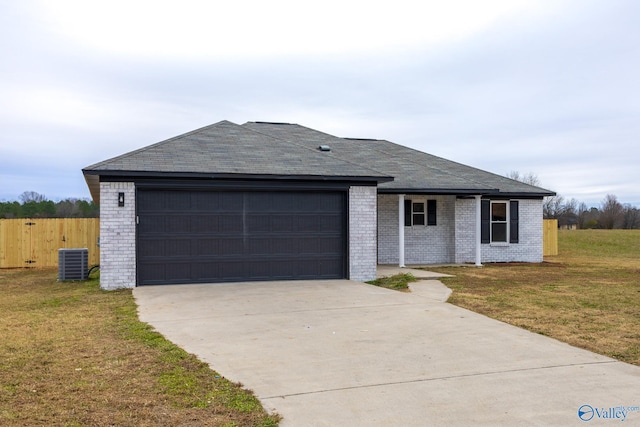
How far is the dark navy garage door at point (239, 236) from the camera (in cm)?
1214

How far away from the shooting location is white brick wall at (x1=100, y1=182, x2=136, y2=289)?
11711 millimetres

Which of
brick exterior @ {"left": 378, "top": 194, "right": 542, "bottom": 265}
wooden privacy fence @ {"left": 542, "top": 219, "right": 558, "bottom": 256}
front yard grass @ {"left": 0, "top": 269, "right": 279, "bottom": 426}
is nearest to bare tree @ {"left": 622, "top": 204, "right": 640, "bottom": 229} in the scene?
wooden privacy fence @ {"left": 542, "top": 219, "right": 558, "bottom": 256}

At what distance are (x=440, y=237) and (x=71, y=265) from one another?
467 inches

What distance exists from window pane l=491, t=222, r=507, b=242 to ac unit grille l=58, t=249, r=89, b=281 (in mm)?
13718

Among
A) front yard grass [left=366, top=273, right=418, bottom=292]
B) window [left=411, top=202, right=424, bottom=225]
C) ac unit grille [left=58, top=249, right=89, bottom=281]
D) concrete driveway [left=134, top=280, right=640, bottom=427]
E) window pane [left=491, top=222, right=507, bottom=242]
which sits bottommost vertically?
concrete driveway [left=134, top=280, right=640, bottom=427]

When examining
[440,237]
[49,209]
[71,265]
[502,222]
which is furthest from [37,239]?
[49,209]

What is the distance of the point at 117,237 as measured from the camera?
463 inches

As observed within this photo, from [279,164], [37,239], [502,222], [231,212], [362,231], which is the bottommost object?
[37,239]

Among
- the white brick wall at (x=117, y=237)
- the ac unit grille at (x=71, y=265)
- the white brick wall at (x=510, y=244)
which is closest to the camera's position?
the white brick wall at (x=117, y=237)

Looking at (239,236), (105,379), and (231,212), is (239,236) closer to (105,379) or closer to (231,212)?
(231,212)

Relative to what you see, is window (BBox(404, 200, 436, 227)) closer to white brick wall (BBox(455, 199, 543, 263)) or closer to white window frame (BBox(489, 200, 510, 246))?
white brick wall (BBox(455, 199, 543, 263))

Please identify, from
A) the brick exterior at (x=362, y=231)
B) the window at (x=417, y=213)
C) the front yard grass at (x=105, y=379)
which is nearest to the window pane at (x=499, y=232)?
the window at (x=417, y=213)

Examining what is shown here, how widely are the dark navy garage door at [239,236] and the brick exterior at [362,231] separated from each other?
0.73 ft

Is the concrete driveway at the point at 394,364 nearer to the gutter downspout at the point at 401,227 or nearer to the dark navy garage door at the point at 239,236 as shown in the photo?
the dark navy garage door at the point at 239,236
